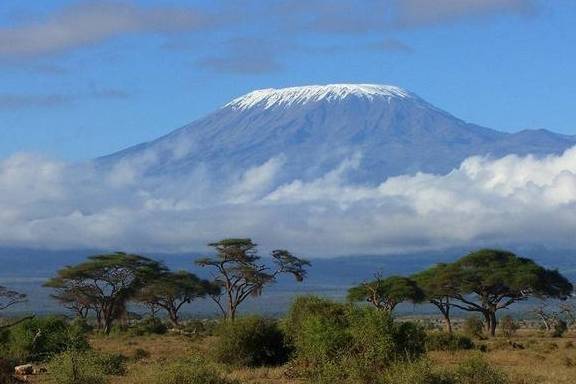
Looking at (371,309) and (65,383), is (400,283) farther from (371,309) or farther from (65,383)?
(65,383)

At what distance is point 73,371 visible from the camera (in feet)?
79.3

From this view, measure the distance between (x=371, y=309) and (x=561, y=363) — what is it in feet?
26.7

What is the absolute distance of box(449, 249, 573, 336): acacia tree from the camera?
216ft

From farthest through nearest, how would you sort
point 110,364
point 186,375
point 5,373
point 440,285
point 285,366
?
point 440,285
point 285,366
point 110,364
point 5,373
point 186,375

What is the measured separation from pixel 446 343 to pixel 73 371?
2101 cm

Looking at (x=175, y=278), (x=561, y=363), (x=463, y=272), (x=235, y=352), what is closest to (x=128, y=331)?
(x=175, y=278)

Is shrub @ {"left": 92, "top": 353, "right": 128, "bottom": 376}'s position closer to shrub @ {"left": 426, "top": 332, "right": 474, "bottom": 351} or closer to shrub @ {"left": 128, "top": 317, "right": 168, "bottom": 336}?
shrub @ {"left": 426, "top": 332, "right": 474, "bottom": 351}

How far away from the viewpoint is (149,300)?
75.7 meters

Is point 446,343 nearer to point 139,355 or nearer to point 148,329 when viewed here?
point 139,355

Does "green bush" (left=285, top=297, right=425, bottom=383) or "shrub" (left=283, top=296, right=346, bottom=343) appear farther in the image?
"shrub" (left=283, top=296, right=346, bottom=343)

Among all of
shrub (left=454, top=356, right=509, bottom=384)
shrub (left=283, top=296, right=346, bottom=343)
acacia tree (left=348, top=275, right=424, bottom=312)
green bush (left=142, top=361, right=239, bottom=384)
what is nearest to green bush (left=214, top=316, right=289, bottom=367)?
shrub (left=283, top=296, right=346, bottom=343)

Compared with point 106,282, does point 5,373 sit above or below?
below

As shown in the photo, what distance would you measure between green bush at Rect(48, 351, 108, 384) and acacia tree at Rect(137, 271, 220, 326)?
161 ft

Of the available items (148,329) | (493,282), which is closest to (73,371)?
(148,329)
